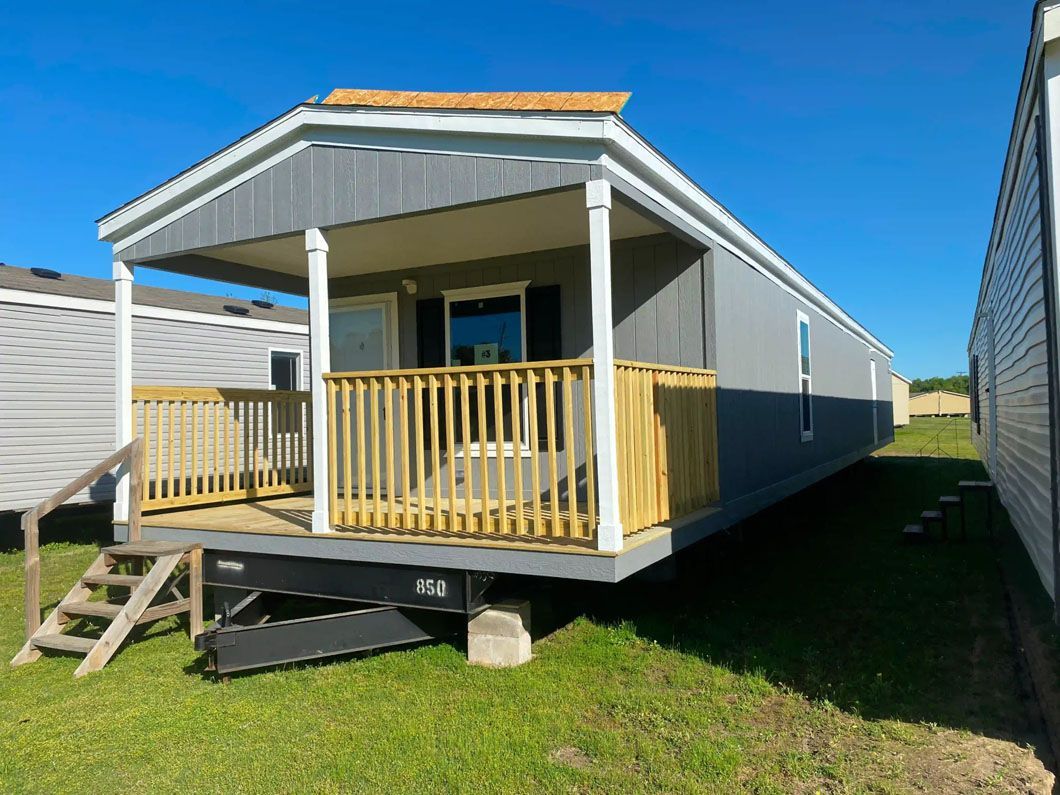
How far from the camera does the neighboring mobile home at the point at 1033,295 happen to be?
10.8ft

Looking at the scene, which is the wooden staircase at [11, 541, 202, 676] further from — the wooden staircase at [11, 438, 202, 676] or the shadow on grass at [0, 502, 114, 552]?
the shadow on grass at [0, 502, 114, 552]

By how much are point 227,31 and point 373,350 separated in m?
8.94

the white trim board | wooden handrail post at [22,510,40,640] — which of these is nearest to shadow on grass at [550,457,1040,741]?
the white trim board

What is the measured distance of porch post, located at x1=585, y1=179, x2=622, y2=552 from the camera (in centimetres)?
397

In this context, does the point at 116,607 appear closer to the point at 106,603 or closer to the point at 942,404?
the point at 106,603

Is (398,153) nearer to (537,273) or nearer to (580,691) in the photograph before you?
(537,273)

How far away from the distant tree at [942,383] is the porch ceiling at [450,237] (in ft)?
219

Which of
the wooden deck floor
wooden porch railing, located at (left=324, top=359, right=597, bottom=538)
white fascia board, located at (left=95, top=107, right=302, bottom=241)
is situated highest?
white fascia board, located at (left=95, top=107, right=302, bottom=241)

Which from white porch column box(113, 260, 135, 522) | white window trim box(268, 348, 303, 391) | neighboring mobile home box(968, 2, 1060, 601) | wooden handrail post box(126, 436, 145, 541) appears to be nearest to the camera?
neighboring mobile home box(968, 2, 1060, 601)

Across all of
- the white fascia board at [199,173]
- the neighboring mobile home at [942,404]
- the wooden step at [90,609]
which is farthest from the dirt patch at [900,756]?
the neighboring mobile home at [942,404]

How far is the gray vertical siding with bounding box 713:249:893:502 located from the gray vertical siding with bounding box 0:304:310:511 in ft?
27.6

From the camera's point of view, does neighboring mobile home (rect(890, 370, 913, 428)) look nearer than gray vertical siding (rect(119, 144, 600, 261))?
No

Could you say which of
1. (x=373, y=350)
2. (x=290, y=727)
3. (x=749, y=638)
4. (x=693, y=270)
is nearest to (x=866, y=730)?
(x=749, y=638)

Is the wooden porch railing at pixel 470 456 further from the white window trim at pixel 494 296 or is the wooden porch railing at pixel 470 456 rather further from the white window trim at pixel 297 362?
the white window trim at pixel 297 362
